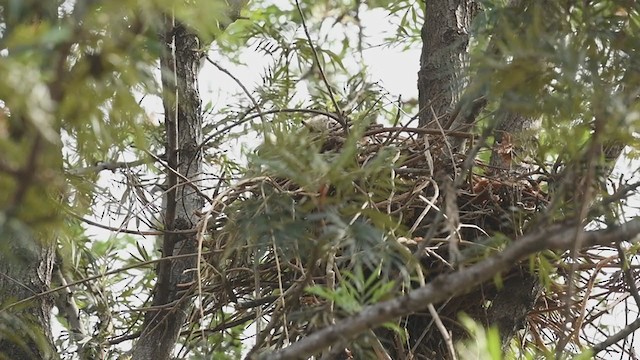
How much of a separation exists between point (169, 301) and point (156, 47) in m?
0.90

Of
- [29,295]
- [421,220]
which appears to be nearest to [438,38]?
[421,220]

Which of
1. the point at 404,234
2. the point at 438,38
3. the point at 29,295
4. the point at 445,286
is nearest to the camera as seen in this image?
the point at 445,286

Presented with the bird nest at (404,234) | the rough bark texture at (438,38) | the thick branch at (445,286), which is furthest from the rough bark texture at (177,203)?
the thick branch at (445,286)

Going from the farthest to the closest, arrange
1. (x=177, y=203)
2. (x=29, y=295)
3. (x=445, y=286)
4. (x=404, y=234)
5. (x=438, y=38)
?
(x=438, y=38), (x=177, y=203), (x=29, y=295), (x=404, y=234), (x=445, y=286)

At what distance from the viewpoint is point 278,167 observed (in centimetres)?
75

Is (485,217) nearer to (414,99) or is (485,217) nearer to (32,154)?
(32,154)

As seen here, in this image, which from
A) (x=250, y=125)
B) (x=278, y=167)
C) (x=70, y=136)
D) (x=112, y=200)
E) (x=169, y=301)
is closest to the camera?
(x=70, y=136)

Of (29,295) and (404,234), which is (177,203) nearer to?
(29,295)

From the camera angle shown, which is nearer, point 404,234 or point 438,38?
point 404,234

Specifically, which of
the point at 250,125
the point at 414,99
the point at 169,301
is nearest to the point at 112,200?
the point at 169,301

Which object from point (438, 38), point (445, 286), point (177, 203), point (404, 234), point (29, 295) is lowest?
point (445, 286)

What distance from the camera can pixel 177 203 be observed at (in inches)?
58.2

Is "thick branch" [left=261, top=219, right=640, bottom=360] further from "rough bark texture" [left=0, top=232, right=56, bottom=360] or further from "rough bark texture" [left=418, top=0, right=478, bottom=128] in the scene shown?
"rough bark texture" [left=418, top=0, right=478, bottom=128]

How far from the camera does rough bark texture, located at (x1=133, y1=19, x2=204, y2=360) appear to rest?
1.38 meters
